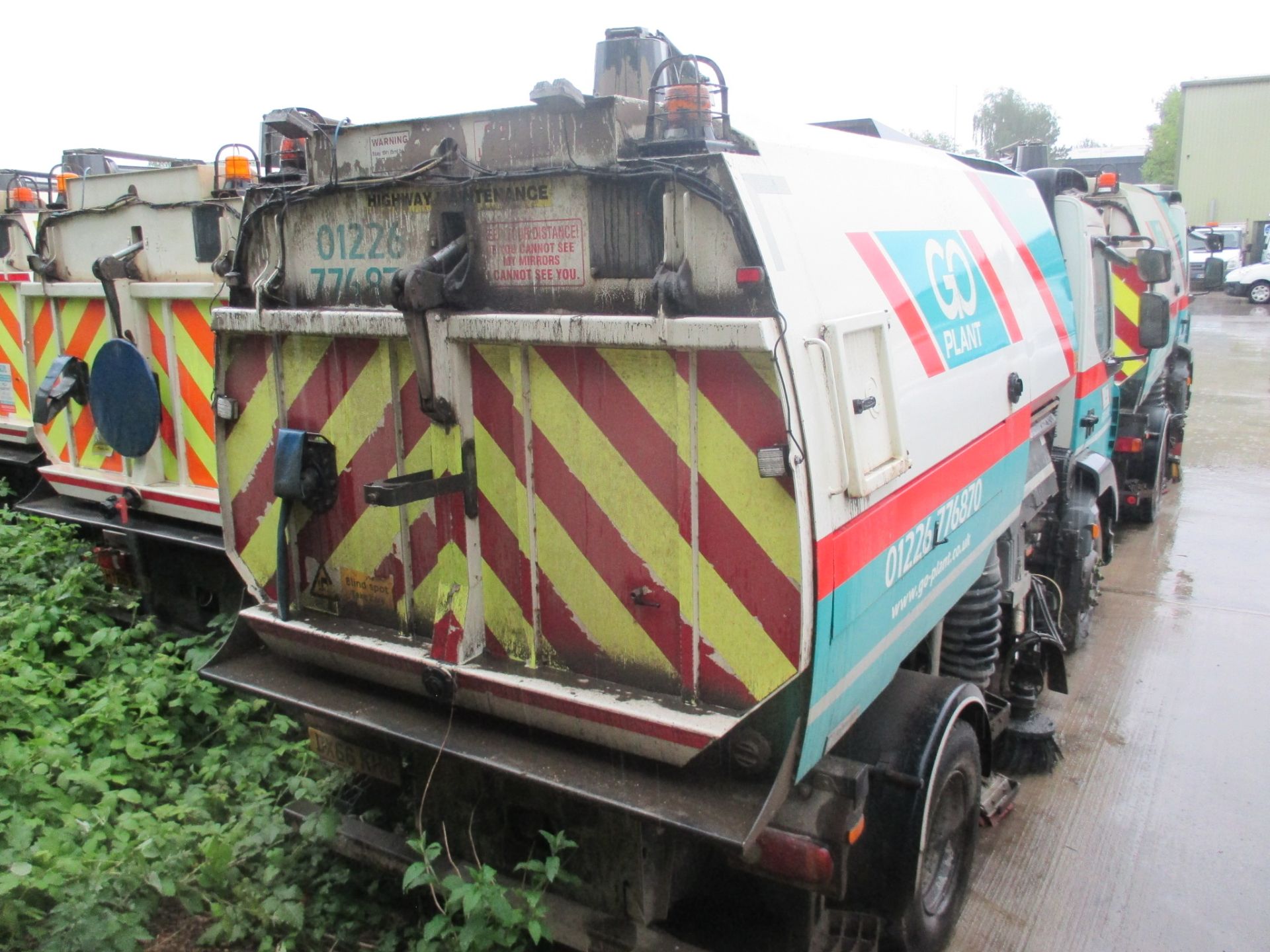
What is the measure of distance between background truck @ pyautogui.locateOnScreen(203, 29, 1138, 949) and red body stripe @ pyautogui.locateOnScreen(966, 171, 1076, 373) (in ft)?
3.28

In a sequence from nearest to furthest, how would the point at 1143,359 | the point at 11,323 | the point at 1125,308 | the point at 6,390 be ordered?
the point at 11,323, the point at 6,390, the point at 1143,359, the point at 1125,308

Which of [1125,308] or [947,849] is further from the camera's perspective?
[1125,308]

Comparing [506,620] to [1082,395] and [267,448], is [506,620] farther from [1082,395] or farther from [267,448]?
[1082,395]

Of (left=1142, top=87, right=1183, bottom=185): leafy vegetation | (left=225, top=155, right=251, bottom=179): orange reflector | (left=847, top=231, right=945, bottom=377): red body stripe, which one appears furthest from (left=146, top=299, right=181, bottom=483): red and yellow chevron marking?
(left=1142, top=87, right=1183, bottom=185): leafy vegetation

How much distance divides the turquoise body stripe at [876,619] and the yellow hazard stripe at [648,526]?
139mm

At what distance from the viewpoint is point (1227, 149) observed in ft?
107

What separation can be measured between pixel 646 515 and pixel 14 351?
4.99 metres

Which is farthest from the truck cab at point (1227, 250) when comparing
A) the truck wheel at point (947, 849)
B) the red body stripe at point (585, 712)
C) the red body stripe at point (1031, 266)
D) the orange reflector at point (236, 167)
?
the red body stripe at point (585, 712)

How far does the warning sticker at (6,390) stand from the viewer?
233 inches

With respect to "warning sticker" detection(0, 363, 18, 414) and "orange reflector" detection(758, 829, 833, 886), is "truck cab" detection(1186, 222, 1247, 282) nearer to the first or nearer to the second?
"warning sticker" detection(0, 363, 18, 414)

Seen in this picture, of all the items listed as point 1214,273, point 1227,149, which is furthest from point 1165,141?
point 1214,273

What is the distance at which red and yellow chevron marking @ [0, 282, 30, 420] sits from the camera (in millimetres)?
5734

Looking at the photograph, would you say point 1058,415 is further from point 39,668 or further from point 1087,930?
point 39,668

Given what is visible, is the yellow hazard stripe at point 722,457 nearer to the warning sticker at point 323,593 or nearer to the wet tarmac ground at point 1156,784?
the warning sticker at point 323,593
